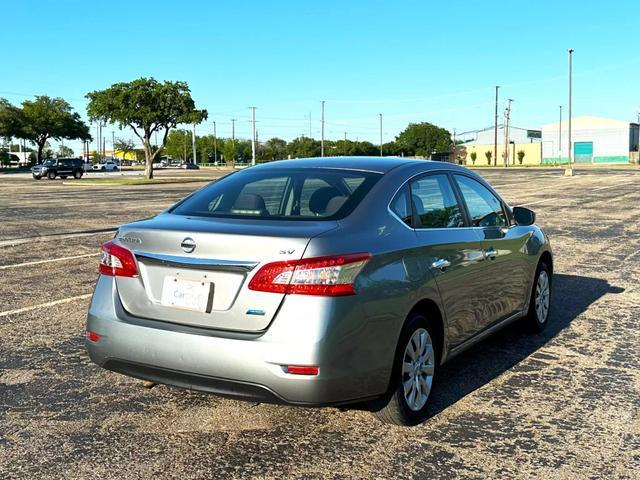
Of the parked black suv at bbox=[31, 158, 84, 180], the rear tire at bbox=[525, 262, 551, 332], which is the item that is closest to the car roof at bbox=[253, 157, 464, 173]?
the rear tire at bbox=[525, 262, 551, 332]

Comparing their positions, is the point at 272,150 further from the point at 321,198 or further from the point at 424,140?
the point at 321,198

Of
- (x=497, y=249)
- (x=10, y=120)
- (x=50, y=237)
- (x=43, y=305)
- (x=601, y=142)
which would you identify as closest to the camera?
(x=497, y=249)

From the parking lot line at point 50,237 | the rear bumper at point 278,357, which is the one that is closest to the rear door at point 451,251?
the rear bumper at point 278,357

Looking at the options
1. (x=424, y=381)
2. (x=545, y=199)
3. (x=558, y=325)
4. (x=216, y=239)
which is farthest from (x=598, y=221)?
(x=216, y=239)

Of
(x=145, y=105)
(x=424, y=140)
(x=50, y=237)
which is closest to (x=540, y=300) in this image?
(x=50, y=237)

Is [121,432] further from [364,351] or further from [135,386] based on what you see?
[364,351]

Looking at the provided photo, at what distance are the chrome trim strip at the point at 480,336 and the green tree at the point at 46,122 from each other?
87.3 metres

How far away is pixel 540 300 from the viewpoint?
19.8 ft

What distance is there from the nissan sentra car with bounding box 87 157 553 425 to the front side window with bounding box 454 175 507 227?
15.3 inches

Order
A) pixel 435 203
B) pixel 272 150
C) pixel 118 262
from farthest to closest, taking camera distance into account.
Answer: pixel 272 150 < pixel 435 203 < pixel 118 262

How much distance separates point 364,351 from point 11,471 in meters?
1.86

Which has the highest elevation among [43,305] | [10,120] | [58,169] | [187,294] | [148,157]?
[10,120]

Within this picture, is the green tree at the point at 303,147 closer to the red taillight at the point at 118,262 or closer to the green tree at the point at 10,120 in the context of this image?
the green tree at the point at 10,120

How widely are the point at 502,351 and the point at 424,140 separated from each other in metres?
137
